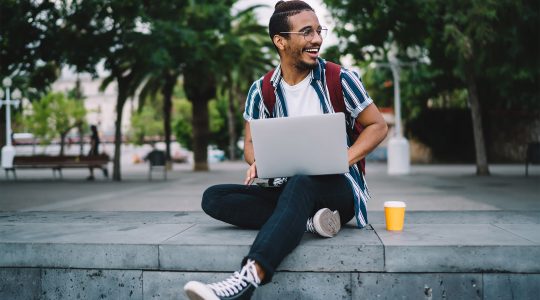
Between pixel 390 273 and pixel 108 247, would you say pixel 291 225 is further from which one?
pixel 108 247

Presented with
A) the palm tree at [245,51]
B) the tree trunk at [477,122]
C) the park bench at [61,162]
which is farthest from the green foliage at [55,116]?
the tree trunk at [477,122]

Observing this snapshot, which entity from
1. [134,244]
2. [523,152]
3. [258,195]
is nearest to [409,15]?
[258,195]

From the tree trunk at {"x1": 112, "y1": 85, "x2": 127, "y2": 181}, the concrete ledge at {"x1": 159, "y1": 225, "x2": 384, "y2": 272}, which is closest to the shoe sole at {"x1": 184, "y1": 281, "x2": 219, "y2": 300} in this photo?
the concrete ledge at {"x1": 159, "y1": 225, "x2": 384, "y2": 272}

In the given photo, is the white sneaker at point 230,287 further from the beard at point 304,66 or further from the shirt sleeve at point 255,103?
the beard at point 304,66

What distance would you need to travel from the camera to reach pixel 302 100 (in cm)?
365

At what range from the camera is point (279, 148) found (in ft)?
10.6

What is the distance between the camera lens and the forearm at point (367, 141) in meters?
3.35

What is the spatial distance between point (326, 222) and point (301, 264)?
325 mm

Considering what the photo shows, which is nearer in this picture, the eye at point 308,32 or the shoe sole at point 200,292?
the shoe sole at point 200,292

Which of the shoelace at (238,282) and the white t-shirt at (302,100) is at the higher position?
the white t-shirt at (302,100)

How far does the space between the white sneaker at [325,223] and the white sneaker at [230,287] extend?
2.05 ft

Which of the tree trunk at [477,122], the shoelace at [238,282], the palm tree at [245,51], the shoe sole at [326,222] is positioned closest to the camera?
the shoelace at [238,282]

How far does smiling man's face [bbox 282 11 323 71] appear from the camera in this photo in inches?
138

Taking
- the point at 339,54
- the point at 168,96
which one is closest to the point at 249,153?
the point at 339,54
